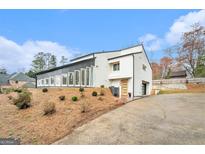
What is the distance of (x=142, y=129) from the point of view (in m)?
6.30

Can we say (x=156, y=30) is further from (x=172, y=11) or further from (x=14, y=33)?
(x=14, y=33)

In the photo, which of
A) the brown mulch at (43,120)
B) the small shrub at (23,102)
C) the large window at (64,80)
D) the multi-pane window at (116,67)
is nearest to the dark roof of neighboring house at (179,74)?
the multi-pane window at (116,67)

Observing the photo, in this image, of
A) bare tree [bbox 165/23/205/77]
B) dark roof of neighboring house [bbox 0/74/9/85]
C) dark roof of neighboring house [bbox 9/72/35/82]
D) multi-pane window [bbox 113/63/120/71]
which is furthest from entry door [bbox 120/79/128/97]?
dark roof of neighboring house [bbox 0/74/9/85]

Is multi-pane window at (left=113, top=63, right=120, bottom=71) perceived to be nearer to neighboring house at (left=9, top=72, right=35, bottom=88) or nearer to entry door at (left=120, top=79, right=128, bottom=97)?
entry door at (left=120, top=79, right=128, bottom=97)

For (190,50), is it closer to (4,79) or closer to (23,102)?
(23,102)

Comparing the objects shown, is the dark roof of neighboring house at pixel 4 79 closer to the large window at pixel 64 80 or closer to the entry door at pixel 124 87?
the large window at pixel 64 80

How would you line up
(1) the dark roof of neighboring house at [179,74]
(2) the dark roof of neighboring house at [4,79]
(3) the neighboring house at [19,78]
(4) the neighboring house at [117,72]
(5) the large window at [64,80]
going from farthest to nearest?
(3) the neighboring house at [19,78] → (2) the dark roof of neighboring house at [4,79] → (1) the dark roof of neighboring house at [179,74] → (5) the large window at [64,80] → (4) the neighboring house at [117,72]

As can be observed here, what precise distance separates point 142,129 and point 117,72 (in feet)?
27.7

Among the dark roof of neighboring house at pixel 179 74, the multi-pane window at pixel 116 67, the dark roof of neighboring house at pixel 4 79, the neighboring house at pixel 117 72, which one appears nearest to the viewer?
the neighboring house at pixel 117 72

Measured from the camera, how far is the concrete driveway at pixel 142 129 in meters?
5.61

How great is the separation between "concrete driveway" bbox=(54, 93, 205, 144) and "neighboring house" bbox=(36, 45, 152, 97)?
209 inches

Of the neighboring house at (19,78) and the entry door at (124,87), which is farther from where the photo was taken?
the neighboring house at (19,78)

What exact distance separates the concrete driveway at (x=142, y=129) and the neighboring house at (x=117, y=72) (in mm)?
5321

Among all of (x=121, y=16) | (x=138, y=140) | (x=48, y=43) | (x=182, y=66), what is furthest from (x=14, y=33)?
(x=182, y=66)
